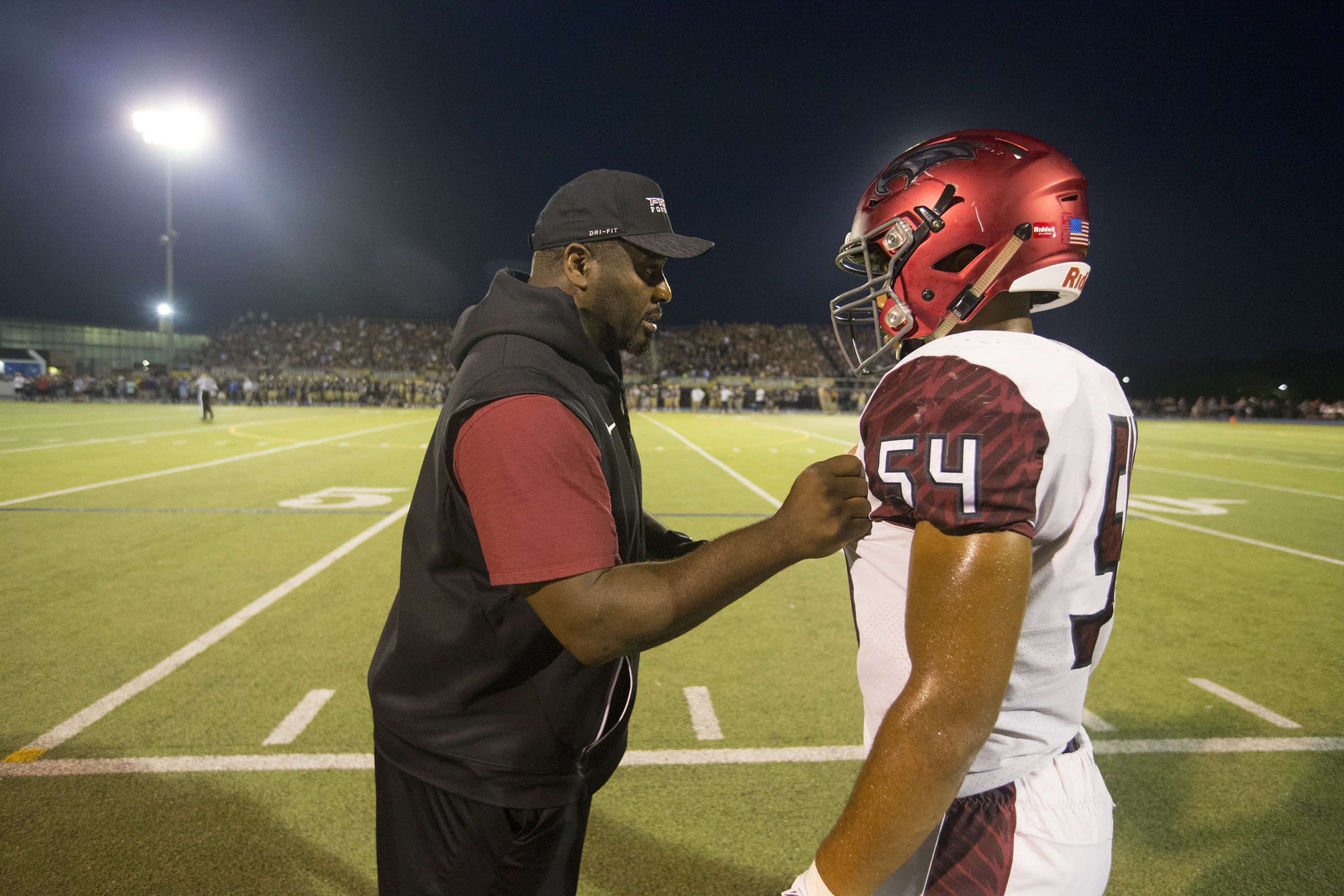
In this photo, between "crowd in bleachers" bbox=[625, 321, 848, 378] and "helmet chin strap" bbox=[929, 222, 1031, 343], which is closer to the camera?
"helmet chin strap" bbox=[929, 222, 1031, 343]

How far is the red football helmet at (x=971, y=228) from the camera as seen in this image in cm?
149

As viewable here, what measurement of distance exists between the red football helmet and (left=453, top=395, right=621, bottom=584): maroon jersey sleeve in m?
0.77

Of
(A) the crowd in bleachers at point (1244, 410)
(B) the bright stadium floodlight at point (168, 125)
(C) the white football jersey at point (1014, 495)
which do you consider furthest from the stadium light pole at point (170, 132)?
(A) the crowd in bleachers at point (1244, 410)

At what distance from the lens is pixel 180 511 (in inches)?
337

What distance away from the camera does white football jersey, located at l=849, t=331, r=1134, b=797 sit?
1.05m

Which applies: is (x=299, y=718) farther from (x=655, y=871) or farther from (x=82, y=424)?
(x=82, y=424)

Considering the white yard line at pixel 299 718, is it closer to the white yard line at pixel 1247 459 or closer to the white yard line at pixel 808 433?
the white yard line at pixel 808 433

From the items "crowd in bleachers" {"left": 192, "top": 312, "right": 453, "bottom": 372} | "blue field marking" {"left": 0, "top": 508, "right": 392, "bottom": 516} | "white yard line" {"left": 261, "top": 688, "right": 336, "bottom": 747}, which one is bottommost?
"white yard line" {"left": 261, "top": 688, "right": 336, "bottom": 747}

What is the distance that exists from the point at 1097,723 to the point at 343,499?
8925mm

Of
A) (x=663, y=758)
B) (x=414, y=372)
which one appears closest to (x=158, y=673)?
(x=663, y=758)

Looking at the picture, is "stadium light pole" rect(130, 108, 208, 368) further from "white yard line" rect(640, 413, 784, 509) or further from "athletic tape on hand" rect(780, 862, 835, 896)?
"athletic tape on hand" rect(780, 862, 835, 896)

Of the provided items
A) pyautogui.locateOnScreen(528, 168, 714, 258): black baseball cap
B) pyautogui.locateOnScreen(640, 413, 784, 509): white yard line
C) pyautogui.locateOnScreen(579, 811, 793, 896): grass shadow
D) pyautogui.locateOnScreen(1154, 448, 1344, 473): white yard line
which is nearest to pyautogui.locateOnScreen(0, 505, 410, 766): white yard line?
pyautogui.locateOnScreen(579, 811, 793, 896): grass shadow

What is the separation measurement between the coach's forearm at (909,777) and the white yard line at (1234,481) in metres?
14.0

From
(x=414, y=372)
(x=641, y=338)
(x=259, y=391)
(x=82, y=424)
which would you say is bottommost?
(x=82, y=424)
